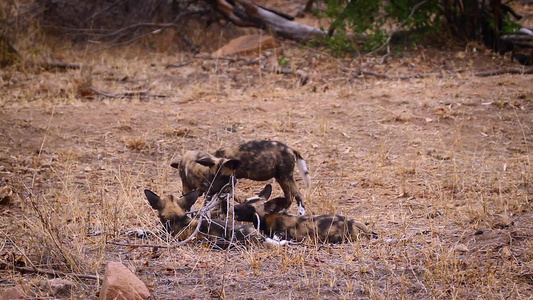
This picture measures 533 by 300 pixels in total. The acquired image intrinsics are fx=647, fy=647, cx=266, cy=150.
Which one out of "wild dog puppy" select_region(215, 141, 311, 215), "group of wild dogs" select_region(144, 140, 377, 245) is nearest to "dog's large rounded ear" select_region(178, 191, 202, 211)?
"group of wild dogs" select_region(144, 140, 377, 245)

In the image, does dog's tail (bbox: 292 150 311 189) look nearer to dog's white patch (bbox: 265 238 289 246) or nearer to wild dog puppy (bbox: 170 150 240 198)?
wild dog puppy (bbox: 170 150 240 198)

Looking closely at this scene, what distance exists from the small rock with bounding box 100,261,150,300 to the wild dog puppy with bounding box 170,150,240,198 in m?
1.27

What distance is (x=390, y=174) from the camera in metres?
5.51

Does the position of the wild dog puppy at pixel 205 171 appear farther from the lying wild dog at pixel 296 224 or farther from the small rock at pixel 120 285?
the small rock at pixel 120 285

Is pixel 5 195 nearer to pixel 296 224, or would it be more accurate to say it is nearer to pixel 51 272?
pixel 51 272

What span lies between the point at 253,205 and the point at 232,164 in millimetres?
306

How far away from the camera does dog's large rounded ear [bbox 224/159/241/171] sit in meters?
4.27

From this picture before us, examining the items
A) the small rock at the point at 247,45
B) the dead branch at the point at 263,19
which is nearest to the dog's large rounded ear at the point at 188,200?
the small rock at the point at 247,45

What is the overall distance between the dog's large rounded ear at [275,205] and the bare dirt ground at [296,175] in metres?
0.42

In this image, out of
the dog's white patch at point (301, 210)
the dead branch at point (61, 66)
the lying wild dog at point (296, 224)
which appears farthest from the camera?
the dead branch at point (61, 66)

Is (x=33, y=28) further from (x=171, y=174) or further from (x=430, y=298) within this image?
(x=430, y=298)

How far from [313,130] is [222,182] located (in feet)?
8.35

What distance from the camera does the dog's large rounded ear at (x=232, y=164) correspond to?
168 inches

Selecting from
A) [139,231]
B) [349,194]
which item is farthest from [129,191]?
[349,194]
